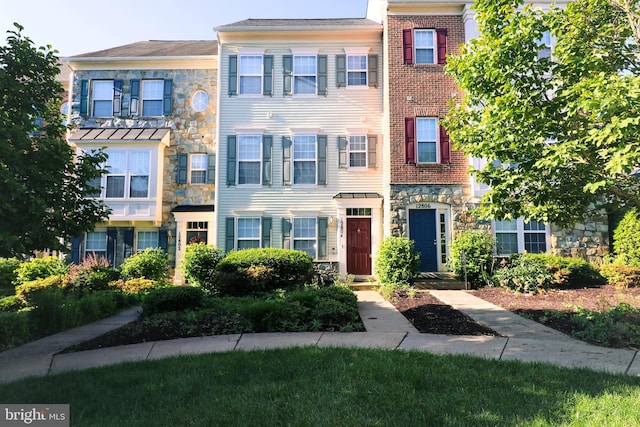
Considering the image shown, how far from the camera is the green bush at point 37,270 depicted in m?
11.6

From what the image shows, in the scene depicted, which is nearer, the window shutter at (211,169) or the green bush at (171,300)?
the green bush at (171,300)

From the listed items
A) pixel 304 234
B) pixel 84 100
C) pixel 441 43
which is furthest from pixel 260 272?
pixel 84 100

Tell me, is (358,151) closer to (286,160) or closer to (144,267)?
(286,160)

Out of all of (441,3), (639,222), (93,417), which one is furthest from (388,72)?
(93,417)

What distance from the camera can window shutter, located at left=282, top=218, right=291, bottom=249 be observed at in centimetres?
1391

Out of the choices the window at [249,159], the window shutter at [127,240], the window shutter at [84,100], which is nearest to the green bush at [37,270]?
the window shutter at [127,240]

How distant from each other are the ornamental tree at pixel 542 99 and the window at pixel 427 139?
6.45m

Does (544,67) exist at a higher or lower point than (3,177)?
higher

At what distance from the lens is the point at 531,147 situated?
5.85 meters

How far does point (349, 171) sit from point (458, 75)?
7357 millimetres

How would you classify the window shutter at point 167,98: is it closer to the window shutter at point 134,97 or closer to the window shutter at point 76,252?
the window shutter at point 134,97

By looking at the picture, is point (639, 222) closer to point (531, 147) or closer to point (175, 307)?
point (531, 147)

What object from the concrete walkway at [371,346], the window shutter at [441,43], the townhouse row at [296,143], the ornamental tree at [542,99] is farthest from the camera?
the window shutter at [441,43]

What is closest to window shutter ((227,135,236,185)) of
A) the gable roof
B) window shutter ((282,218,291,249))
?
window shutter ((282,218,291,249))
